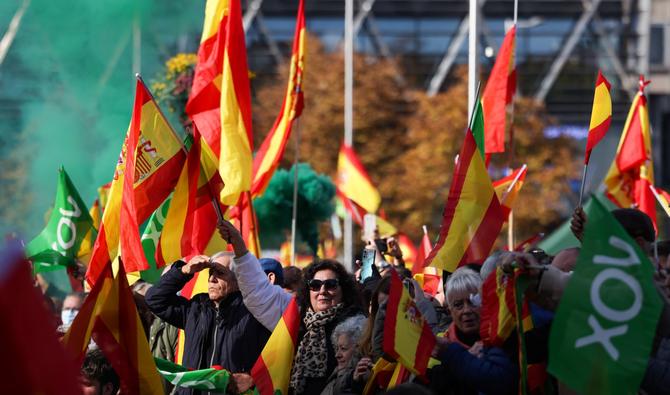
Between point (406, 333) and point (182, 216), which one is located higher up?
point (182, 216)

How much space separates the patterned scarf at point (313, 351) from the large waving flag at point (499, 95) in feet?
16.1

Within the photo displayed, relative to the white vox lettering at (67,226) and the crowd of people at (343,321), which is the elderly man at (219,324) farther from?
the white vox lettering at (67,226)

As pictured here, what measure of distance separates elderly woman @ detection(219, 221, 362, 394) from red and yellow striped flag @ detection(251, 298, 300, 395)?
2.6 inches

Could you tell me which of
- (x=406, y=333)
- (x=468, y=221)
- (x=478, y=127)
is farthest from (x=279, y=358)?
(x=478, y=127)

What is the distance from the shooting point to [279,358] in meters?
6.91

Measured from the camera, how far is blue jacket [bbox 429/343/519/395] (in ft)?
17.4

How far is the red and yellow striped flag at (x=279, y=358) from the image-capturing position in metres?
6.90

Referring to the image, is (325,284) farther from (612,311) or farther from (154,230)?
(154,230)

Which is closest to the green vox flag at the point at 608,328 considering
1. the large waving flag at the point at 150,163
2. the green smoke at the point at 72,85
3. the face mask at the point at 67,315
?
the large waving flag at the point at 150,163

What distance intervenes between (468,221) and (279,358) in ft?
4.54

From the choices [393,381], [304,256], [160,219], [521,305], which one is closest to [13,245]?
[521,305]

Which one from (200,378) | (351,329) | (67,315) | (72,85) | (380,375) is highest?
(72,85)

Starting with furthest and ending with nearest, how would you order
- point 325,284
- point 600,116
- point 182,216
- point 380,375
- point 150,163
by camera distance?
point 150,163 < point 182,216 < point 600,116 < point 325,284 < point 380,375

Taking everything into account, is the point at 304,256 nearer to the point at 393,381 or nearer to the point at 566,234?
the point at 566,234
